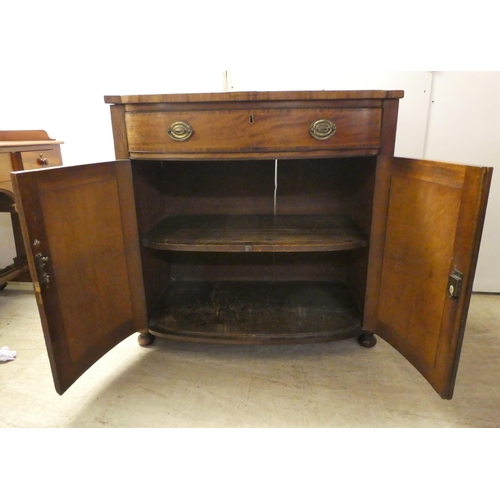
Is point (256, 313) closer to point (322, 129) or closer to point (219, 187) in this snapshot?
point (219, 187)

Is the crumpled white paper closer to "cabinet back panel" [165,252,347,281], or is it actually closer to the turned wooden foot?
the turned wooden foot

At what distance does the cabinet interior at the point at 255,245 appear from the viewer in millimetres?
1075

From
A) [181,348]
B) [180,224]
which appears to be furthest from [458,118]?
[181,348]

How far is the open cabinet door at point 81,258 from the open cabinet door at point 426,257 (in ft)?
2.37

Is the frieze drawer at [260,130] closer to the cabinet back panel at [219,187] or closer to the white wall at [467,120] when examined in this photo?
the cabinet back panel at [219,187]

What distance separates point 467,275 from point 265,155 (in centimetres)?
55

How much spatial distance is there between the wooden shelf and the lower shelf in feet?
0.86

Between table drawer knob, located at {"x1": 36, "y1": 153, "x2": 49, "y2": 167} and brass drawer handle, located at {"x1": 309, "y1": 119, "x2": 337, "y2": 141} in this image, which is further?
table drawer knob, located at {"x1": 36, "y1": 153, "x2": 49, "y2": 167}

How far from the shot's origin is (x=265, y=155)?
0.94 m

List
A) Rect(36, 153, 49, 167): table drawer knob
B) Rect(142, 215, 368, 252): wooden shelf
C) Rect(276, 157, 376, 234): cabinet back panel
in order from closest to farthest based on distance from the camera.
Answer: Rect(142, 215, 368, 252): wooden shelf < Rect(276, 157, 376, 234): cabinet back panel < Rect(36, 153, 49, 167): table drawer knob

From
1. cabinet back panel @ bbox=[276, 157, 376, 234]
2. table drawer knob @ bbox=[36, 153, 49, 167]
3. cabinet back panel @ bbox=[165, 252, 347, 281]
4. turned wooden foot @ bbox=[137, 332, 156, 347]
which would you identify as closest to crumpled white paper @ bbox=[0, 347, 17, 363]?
turned wooden foot @ bbox=[137, 332, 156, 347]

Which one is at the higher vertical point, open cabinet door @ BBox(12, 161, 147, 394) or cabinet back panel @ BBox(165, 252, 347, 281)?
open cabinet door @ BBox(12, 161, 147, 394)

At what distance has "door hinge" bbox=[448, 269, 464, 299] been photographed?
710 mm

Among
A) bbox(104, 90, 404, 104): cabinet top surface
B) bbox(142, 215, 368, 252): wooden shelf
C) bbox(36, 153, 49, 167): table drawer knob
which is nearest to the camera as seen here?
bbox(104, 90, 404, 104): cabinet top surface
